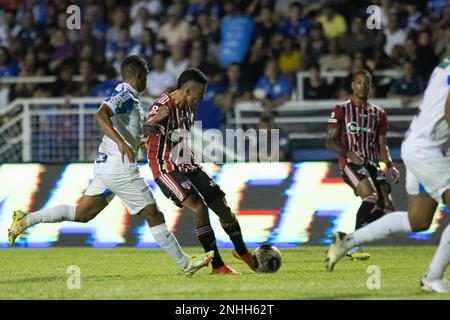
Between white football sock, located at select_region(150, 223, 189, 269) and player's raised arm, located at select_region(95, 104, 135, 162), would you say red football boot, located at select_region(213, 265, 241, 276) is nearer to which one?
white football sock, located at select_region(150, 223, 189, 269)

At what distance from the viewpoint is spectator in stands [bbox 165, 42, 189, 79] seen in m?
18.8

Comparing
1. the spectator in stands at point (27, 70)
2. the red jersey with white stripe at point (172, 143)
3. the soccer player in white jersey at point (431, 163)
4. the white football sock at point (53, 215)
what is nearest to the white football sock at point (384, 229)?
the soccer player in white jersey at point (431, 163)

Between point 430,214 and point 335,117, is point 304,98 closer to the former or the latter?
point 335,117

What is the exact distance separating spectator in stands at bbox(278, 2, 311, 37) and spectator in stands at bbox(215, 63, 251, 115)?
1.21 m

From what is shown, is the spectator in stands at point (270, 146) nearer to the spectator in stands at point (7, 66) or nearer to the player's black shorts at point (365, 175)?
the player's black shorts at point (365, 175)

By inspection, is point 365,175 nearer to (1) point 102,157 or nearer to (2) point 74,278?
(1) point 102,157

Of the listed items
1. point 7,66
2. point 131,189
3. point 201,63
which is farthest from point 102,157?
point 7,66

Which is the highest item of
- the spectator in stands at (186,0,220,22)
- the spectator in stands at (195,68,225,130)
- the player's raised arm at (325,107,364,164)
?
the spectator in stands at (186,0,220,22)

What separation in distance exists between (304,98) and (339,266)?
6.70 metres

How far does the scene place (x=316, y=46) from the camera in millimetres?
18547

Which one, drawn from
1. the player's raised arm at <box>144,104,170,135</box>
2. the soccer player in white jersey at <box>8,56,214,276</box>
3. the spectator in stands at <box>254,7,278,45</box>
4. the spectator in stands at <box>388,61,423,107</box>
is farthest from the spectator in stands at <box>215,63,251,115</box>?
the soccer player in white jersey at <box>8,56,214,276</box>

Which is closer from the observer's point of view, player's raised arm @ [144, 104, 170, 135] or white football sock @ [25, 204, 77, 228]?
player's raised arm @ [144, 104, 170, 135]

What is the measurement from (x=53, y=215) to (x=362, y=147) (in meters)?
3.61

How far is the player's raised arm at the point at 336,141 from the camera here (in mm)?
12695
